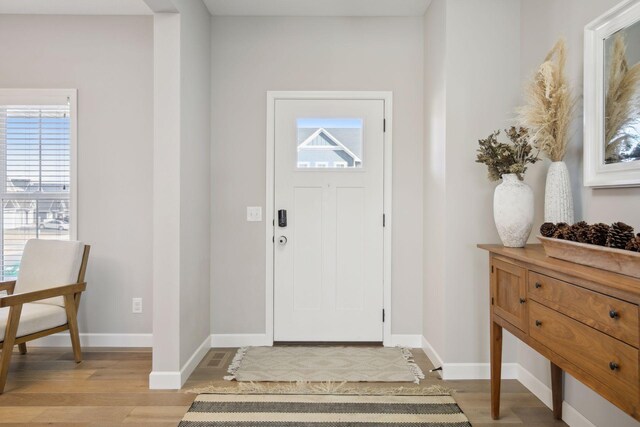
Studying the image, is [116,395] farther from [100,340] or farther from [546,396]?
[546,396]

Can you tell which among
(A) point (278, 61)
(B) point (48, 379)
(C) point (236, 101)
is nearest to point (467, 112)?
(A) point (278, 61)

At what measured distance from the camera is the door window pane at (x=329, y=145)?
3.40 meters

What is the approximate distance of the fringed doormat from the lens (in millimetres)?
2766

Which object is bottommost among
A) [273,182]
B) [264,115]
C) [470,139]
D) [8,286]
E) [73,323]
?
[73,323]

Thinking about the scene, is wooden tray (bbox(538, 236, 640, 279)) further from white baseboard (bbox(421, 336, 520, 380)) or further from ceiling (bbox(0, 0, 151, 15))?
ceiling (bbox(0, 0, 151, 15))

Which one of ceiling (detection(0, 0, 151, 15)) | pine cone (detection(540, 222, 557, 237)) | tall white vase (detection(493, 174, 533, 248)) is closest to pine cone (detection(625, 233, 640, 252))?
pine cone (detection(540, 222, 557, 237))

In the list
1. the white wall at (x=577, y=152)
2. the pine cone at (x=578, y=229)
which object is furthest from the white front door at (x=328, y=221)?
the pine cone at (x=578, y=229)

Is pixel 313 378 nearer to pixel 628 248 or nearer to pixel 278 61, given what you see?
pixel 628 248

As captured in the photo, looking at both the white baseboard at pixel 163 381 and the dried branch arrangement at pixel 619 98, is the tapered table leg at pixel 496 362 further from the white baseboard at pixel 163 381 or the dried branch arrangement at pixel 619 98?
the white baseboard at pixel 163 381

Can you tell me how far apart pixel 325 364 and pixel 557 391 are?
144 centimetres

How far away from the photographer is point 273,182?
11.1 feet

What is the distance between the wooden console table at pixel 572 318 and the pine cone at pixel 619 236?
4.3 inches

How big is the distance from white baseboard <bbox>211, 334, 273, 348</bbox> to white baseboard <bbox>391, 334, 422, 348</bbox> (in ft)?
3.29

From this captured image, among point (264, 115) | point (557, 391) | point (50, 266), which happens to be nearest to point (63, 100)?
point (50, 266)
